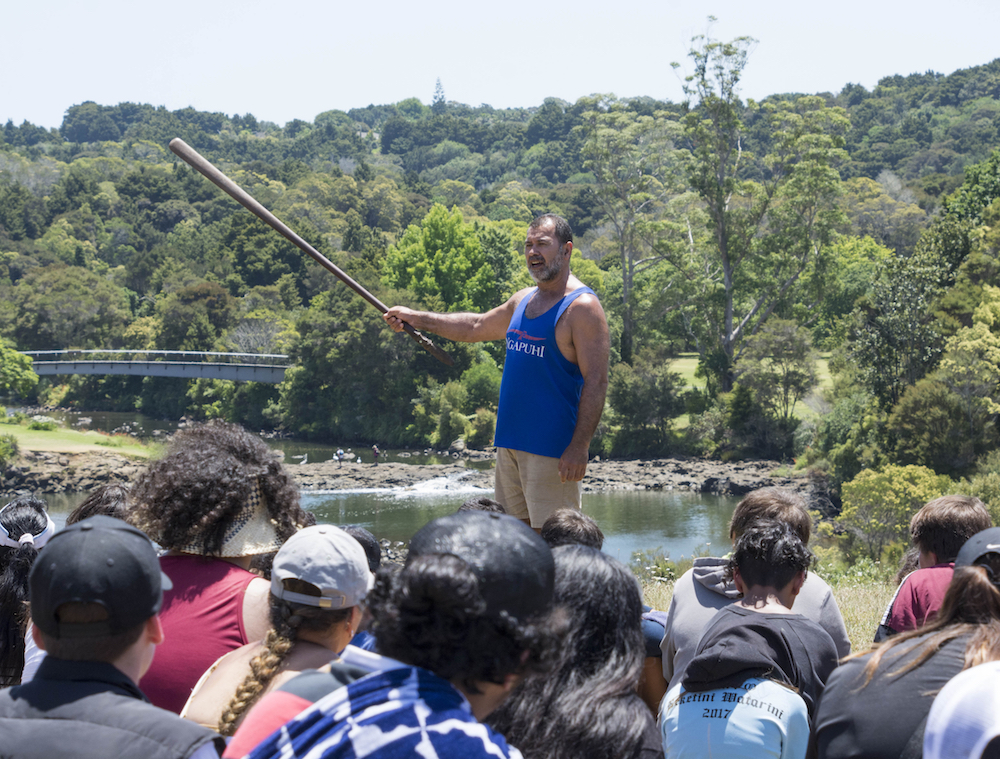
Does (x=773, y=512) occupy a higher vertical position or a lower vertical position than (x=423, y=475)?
higher

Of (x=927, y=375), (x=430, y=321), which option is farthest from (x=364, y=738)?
(x=927, y=375)

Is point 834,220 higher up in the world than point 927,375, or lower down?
higher up

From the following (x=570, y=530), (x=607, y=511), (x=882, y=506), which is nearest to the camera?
(x=570, y=530)

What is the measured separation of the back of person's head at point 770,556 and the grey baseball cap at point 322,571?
1.25m

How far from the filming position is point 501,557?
4.93ft

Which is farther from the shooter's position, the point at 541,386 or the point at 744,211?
the point at 744,211

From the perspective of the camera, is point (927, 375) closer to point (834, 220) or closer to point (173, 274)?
point (834, 220)

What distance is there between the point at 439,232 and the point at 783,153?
745 inches

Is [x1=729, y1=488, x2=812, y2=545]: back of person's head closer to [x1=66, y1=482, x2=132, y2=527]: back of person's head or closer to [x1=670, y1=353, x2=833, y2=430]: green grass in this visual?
[x1=66, y1=482, x2=132, y2=527]: back of person's head

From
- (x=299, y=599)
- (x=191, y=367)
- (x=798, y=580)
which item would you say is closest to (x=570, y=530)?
(x=798, y=580)

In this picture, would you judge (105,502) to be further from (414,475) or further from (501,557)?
(414,475)

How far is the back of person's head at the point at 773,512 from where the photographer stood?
Result: 3.17 metres

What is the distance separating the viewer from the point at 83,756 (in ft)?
5.05

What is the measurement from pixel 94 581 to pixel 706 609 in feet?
6.73
